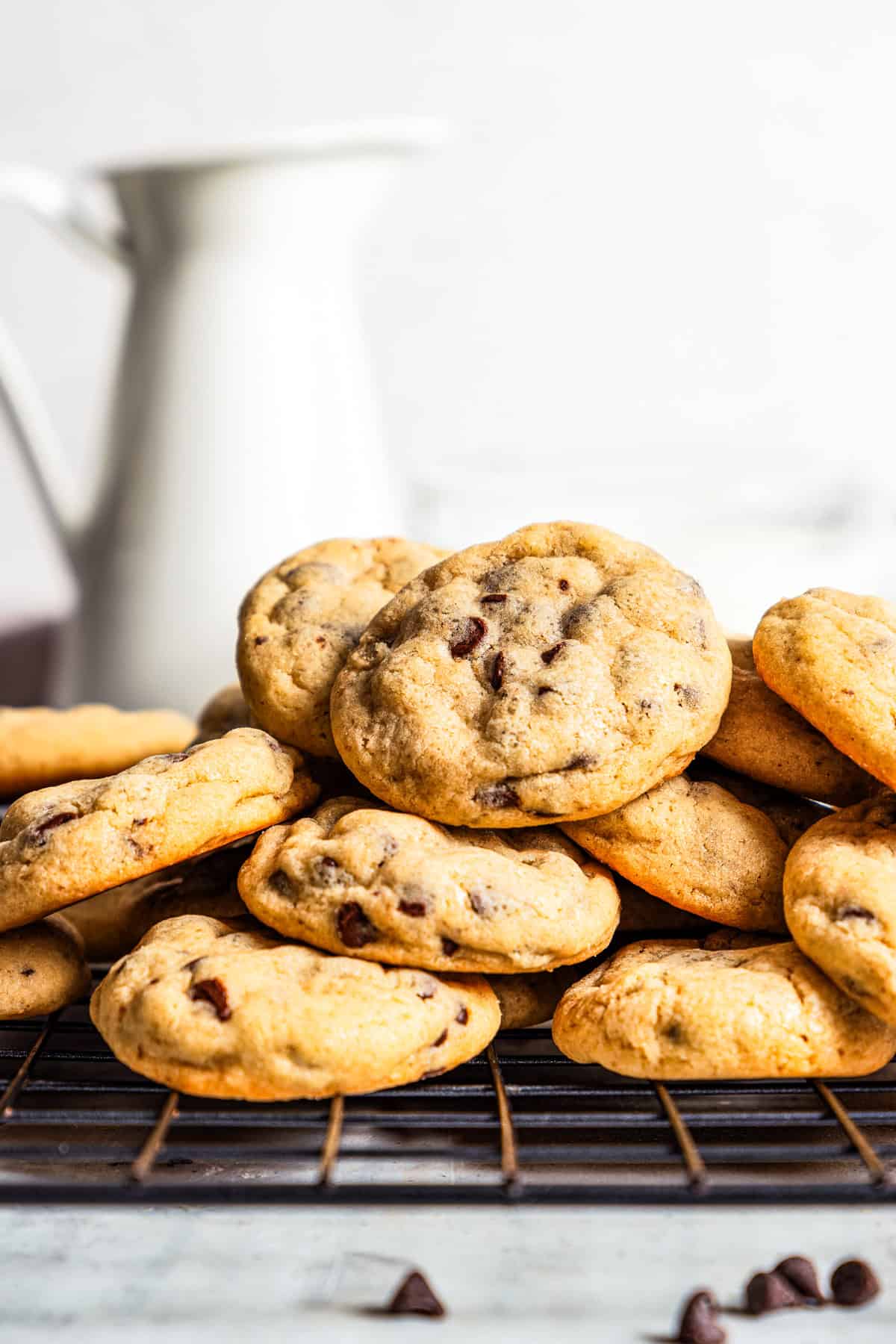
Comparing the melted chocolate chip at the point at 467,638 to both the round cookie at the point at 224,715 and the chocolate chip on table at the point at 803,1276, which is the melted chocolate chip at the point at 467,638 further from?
the chocolate chip on table at the point at 803,1276

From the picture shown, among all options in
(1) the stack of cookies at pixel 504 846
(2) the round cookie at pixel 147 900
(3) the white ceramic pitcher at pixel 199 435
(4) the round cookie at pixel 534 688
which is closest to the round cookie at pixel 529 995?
(1) the stack of cookies at pixel 504 846

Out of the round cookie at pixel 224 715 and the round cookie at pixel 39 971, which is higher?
the round cookie at pixel 224 715

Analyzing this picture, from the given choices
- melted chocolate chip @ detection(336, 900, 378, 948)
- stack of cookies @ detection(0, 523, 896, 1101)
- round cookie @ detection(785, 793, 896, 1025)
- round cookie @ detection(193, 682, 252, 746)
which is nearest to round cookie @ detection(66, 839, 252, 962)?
stack of cookies @ detection(0, 523, 896, 1101)

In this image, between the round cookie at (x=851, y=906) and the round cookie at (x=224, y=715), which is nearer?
the round cookie at (x=851, y=906)

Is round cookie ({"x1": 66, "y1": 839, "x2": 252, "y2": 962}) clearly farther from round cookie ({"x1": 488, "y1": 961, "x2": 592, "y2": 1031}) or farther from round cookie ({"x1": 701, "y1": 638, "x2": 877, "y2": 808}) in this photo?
round cookie ({"x1": 701, "y1": 638, "x2": 877, "y2": 808})

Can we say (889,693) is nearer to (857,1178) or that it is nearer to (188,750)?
(857,1178)

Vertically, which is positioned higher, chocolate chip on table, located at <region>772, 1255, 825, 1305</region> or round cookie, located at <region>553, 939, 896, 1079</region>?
round cookie, located at <region>553, 939, 896, 1079</region>

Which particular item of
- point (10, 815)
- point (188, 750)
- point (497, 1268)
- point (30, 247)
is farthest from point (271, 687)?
point (30, 247)
